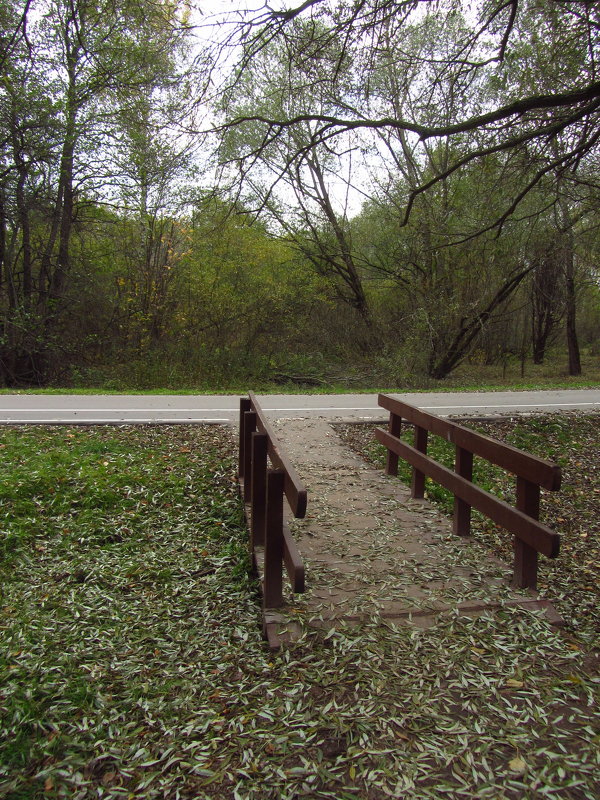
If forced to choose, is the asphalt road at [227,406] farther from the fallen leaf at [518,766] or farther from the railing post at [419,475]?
the fallen leaf at [518,766]

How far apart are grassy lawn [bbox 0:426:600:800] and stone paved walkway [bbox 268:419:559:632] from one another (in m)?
0.20

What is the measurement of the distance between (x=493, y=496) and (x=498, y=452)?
0.32m

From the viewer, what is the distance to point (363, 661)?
129 inches

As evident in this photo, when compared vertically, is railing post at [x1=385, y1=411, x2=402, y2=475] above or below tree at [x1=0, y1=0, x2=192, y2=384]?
below

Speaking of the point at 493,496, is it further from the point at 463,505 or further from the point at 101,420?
the point at 101,420

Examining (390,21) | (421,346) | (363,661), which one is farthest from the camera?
(421,346)

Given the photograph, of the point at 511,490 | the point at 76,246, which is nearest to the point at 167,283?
the point at 76,246

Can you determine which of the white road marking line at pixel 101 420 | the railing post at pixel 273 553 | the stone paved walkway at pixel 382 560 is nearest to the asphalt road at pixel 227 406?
the white road marking line at pixel 101 420

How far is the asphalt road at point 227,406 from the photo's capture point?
28.0 ft

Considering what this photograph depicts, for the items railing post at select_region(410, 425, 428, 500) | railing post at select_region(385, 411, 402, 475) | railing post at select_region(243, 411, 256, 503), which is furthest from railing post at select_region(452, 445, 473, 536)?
railing post at select_region(243, 411, 256, 503)

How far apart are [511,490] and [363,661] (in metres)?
4.64

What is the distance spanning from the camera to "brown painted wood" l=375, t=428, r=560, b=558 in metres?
3.65

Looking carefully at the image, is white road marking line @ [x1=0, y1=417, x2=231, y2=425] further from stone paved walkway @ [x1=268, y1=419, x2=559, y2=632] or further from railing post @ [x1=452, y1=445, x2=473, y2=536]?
railing post @ [x1=452, y1=445, x2=473, y2=536]

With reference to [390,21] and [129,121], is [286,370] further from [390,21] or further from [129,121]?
[390,21]
